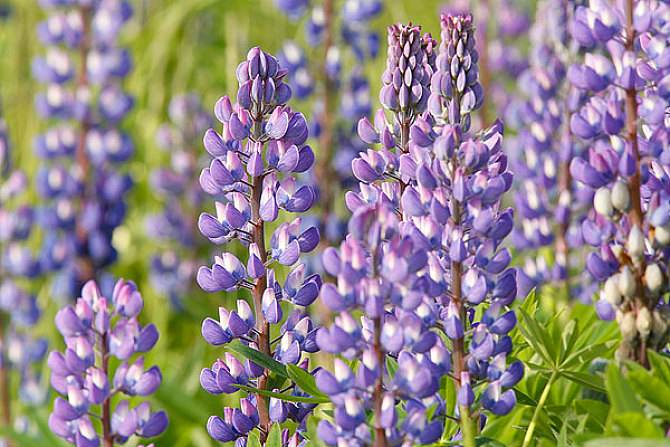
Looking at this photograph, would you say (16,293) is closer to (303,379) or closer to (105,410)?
(105,410)

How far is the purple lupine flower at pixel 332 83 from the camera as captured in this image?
3086 millimetres

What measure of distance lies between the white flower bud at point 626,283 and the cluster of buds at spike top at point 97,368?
584mm

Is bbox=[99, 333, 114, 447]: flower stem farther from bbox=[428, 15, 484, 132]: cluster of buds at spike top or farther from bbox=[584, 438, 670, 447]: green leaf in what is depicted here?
bbox=[584, 438, 670, 447]: green leaf

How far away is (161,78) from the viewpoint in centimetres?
421

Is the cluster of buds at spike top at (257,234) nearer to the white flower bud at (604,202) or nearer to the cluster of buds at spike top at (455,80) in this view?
the cluster of buds at spike top at (455,80)

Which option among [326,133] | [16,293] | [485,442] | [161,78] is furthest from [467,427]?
[161,78]

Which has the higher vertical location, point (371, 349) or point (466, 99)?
point (466, 99)

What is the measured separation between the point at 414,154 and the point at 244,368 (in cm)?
33

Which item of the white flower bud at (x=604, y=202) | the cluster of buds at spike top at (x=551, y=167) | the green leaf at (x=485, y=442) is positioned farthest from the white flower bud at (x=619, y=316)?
the cluster of buds at spike top at (x=551, y=167)

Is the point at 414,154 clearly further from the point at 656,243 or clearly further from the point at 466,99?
the point at 656,243

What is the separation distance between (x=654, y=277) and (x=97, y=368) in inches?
27.0

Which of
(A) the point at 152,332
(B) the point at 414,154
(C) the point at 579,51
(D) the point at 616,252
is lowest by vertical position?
(A) the point at 152,332

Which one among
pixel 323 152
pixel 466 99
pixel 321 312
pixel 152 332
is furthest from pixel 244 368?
pixel 323 152

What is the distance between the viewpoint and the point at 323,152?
3.13 m
